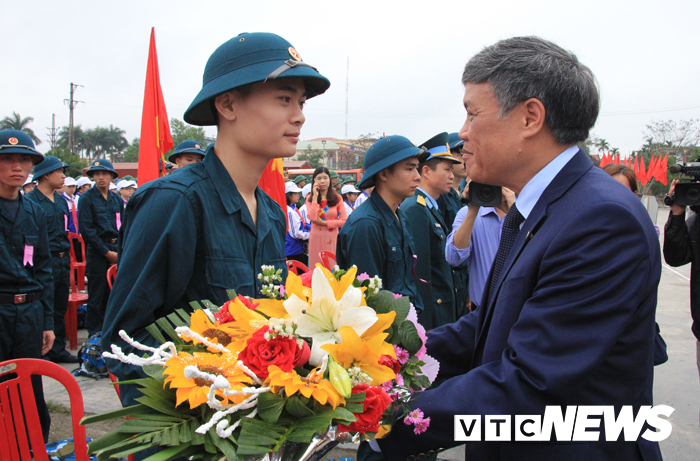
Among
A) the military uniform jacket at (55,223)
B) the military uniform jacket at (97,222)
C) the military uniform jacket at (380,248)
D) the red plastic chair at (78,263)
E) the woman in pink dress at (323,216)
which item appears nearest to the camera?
the military uniform jacket at (380,248)

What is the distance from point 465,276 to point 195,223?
342cm

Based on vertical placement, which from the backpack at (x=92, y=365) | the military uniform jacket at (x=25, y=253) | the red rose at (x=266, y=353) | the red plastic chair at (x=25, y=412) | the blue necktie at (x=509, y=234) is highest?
the blue necktie at (x=509, y=234)

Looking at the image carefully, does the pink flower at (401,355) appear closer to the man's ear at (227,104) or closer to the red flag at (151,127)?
the man's ear at (227,104)

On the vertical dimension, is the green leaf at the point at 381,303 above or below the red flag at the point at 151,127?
below

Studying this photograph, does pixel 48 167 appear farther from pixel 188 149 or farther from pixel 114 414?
pixel 114 414

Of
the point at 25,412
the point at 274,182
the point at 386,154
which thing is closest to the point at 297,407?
the point at 25,412

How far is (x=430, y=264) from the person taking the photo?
3.81 meters

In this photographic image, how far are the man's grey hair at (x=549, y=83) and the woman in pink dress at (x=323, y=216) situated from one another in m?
5.88

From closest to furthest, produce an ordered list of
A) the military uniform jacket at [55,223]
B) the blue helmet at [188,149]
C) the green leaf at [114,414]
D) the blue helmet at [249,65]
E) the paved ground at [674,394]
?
1. the green leaf at [114,414]
2. the blue helmet at [249,65]
3. the paved ground at [674,394]
4. the military uniform jacket at [55,223]
5. the blue helmet at [188,149]

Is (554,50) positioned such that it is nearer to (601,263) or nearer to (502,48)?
(502,48)

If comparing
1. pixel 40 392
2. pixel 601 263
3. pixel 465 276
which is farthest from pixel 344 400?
pixel 465 276

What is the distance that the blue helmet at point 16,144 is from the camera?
357cm

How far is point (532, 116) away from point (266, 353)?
1.16 m

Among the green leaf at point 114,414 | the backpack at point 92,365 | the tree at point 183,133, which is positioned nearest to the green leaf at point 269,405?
the green leaf at point 114,414
